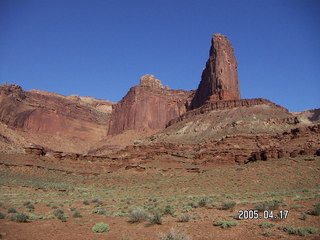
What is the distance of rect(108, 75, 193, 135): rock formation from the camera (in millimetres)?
99250

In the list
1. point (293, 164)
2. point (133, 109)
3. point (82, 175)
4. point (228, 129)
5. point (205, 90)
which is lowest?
point (82, 175)

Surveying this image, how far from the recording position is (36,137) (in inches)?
3519

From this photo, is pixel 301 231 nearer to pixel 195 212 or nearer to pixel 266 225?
pixel 266 225

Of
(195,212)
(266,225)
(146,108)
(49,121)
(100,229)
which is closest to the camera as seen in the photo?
(266,225)

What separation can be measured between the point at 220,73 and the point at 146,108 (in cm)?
3063

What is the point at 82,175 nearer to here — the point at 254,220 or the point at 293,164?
the point at 293,164

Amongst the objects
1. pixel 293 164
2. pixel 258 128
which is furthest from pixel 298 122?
pixel 293 164

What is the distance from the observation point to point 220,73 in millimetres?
84188

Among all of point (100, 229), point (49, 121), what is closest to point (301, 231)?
point (100, 229)

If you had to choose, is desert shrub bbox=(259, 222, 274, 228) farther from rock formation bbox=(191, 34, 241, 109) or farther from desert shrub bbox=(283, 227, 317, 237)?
rock formation bbox=(191, 34, 241, 109)

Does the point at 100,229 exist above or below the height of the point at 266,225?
below

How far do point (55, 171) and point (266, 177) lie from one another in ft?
87.5

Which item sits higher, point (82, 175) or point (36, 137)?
point (36, 137)

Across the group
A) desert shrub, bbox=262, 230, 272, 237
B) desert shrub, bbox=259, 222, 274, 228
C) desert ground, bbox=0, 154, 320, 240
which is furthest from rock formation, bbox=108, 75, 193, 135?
desert shrub, bbox=262, 230, 272, 237
